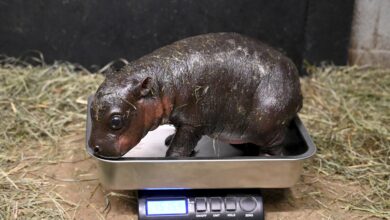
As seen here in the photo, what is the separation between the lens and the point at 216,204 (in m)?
1.85

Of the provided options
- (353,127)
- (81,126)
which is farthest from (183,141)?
(353,127)

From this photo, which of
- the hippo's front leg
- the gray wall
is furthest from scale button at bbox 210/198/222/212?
the gray wall

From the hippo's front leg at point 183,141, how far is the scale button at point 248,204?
0.23 meters

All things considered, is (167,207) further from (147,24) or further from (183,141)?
(147,24)

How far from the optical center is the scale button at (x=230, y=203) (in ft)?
6.04

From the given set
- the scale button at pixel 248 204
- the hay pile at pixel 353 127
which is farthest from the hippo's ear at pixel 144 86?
the hay pile at pixel 353 127

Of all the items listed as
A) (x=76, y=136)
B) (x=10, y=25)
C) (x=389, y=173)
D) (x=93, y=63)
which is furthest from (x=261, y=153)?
(x=10, y=25)

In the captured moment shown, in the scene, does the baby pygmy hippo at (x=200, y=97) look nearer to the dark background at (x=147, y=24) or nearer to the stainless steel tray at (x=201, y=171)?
the stainless steel tray at (x=201, y=171)

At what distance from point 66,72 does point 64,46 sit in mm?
129

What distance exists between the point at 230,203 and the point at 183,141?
0.25 meters

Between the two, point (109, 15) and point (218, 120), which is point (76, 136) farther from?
point (218, 120)

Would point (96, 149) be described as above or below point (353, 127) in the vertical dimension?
above

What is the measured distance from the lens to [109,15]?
9.23 ft

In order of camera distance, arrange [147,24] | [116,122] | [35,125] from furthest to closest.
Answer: [147,24], [35,125], [116,122]
